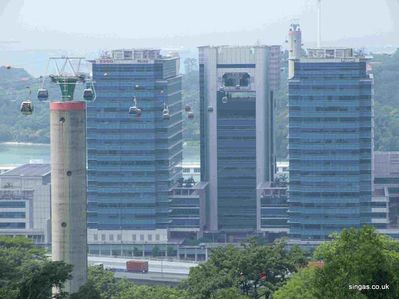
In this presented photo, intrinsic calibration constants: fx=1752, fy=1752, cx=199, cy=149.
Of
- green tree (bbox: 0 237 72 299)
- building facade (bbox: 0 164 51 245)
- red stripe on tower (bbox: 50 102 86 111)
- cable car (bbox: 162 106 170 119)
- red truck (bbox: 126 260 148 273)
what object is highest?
cable car (bbox: 162 106 170 119)

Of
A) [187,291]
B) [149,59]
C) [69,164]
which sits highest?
[149,59]

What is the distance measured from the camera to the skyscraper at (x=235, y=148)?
3189 inches

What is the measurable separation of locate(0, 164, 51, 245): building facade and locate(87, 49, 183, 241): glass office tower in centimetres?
237

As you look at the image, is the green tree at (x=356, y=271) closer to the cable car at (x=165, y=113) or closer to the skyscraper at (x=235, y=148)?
the cable car at (x=165, y=113)

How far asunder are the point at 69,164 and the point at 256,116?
30326mm

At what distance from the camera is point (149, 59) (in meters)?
78.9

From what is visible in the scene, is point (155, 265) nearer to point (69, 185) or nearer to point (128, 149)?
point (128, 149)

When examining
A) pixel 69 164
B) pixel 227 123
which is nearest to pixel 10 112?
pixel 227 123

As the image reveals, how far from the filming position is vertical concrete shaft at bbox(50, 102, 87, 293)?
168 ft

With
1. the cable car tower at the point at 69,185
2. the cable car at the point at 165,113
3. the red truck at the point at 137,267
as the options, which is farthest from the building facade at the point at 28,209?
the cable car tower at the point at 69,185

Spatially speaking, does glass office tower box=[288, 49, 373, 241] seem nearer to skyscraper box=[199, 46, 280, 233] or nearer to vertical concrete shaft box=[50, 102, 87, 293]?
skyscraper box=[199, 46, 280, 233]

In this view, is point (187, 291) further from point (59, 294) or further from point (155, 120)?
point (155, 120)

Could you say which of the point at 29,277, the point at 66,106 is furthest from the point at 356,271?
the point at 66,106

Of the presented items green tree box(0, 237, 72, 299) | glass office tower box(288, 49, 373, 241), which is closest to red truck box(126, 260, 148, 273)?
glass office tower box(288, 49, 373, 241)
